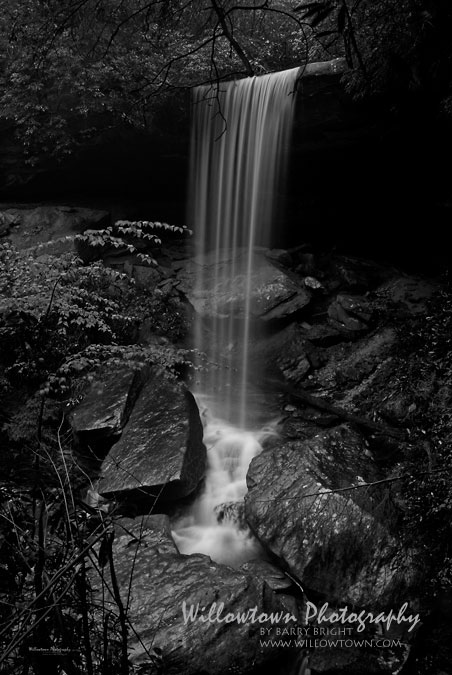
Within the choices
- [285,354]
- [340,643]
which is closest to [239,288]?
[285,354]

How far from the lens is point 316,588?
13.4 ft

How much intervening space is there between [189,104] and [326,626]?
921 cm

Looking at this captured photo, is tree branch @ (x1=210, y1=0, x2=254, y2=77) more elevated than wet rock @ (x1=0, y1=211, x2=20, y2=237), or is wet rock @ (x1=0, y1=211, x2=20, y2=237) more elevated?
tree branch @ (x1=210, y1=0, x2=254, y2=77)

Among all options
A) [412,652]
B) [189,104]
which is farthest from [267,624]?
[189,104]

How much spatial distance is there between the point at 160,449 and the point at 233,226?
6149 millimetres

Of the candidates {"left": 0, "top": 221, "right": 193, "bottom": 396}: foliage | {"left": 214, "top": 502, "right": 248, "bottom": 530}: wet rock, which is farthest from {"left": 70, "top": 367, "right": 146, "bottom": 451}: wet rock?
{"left": 214, "top": 502, "right": 248, "bottom": 530}: wet rock

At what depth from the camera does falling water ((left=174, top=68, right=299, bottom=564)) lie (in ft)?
24.5

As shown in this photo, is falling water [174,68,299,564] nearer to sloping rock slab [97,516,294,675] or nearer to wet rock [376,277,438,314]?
sloping rock slab [97,516,294,675]

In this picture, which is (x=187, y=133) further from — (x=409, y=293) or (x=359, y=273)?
(x=409, y=293)

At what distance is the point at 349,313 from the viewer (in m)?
8.52

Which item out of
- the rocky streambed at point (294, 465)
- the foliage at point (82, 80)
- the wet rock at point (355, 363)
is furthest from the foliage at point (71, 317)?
the wet rock at point (355, 363)

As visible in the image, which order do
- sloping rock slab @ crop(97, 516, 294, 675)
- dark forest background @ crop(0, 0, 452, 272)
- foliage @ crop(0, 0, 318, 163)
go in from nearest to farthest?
1. sloping rock slab @ crop(97, 516, 294, 675)
2. dark forest background @ crop(0, 0, 452, 272)
3. foliage @ crop(0, 0, 318, 163)

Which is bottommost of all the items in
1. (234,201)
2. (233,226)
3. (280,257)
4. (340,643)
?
(340,643)

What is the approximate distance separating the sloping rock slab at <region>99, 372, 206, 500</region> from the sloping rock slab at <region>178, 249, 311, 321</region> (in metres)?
2.96
